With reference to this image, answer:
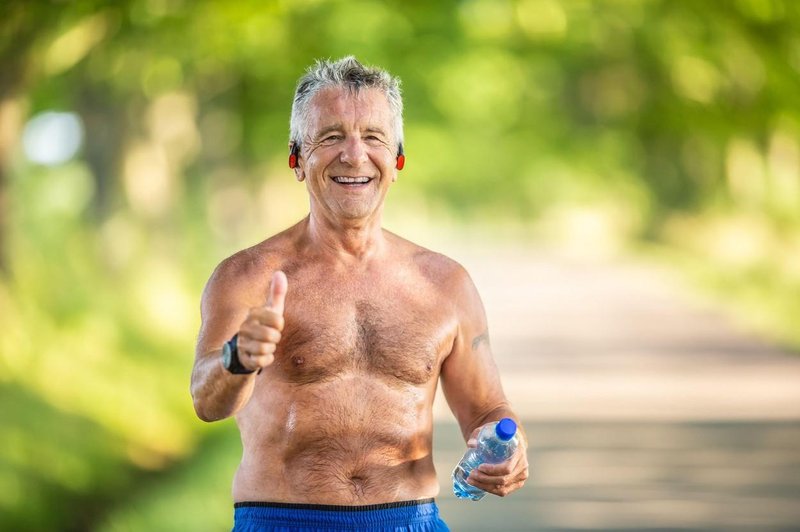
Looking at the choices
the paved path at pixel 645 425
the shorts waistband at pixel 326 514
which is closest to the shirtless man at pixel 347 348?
the shorts waistband at pixel 326 514

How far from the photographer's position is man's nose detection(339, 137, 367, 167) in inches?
159

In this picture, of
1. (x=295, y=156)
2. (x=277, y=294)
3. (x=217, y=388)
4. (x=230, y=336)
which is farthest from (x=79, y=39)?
(x=277, y=294)

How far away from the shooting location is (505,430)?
3.84 meters

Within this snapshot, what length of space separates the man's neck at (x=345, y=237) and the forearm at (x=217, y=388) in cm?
53

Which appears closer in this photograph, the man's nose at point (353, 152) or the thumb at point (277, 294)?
the thumb at point (277, 294)

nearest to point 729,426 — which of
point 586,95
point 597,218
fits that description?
point 586,95

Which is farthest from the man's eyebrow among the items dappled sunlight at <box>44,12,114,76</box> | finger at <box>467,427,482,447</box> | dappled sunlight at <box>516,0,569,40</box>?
dappled sunlight at <box>516,0,569,40</box>

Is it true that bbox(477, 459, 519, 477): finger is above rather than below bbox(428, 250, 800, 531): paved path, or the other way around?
below

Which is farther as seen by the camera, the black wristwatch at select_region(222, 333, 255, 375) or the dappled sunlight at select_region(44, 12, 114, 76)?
the dappled sunlight at select_region(44, 12, 114, 76)

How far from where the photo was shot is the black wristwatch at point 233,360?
3.61 m

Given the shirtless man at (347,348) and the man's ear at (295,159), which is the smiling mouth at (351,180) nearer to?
the shirtless man at (347,348)

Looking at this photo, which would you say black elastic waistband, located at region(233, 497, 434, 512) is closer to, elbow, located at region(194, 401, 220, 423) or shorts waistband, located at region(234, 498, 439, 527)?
shorts waistband, located at region(234, 498, 439, 527)

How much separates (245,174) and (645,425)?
64.9ft

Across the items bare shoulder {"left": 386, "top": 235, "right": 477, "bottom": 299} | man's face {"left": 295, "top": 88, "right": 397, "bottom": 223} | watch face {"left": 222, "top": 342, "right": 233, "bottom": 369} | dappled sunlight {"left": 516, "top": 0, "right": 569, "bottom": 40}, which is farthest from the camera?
dappled sunlight {"left": 516, "top": 0, "right": 569, "bottom": 40}
